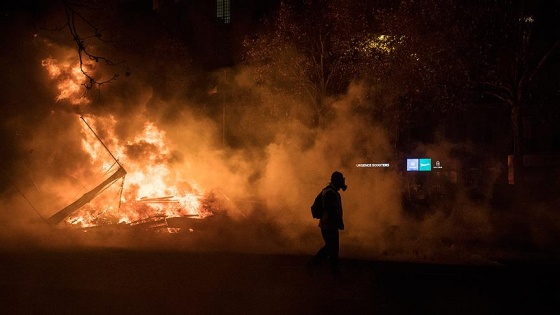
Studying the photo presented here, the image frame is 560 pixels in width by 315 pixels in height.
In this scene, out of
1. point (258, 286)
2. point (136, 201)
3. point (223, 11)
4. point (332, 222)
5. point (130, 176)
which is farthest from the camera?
point (223, 11)

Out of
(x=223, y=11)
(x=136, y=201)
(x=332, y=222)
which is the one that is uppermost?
(x=223, y=11)

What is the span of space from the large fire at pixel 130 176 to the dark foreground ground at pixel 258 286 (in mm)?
3551

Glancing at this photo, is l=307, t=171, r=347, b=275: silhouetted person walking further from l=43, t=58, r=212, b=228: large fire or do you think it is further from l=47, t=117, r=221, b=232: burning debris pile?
l=43, t=58, r=212, b=228: large fire

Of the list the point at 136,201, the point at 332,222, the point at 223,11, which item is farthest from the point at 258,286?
the point at 223,11

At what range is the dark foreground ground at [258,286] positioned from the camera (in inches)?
270

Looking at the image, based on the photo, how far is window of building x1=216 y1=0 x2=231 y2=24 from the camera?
131ft

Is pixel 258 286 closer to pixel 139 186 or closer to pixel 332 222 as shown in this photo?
pixel 332 222

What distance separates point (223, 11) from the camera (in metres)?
40.5

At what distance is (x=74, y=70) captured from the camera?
15570 mm

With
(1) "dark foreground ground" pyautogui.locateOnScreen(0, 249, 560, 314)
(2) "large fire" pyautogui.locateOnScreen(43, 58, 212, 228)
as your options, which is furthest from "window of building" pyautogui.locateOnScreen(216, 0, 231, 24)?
(1) "dark foreground ground" pyautogui.locateOnScreen(0, 249, 560, 314)

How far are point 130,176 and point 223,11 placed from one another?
90.7 ft

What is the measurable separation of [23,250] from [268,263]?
18.0 ft

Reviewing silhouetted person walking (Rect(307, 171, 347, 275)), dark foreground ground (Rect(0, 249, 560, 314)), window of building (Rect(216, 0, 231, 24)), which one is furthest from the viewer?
window of building (Rect(216, 0, 231, 24))

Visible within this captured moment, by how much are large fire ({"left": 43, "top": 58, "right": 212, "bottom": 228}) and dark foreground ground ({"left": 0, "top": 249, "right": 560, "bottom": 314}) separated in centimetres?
355
